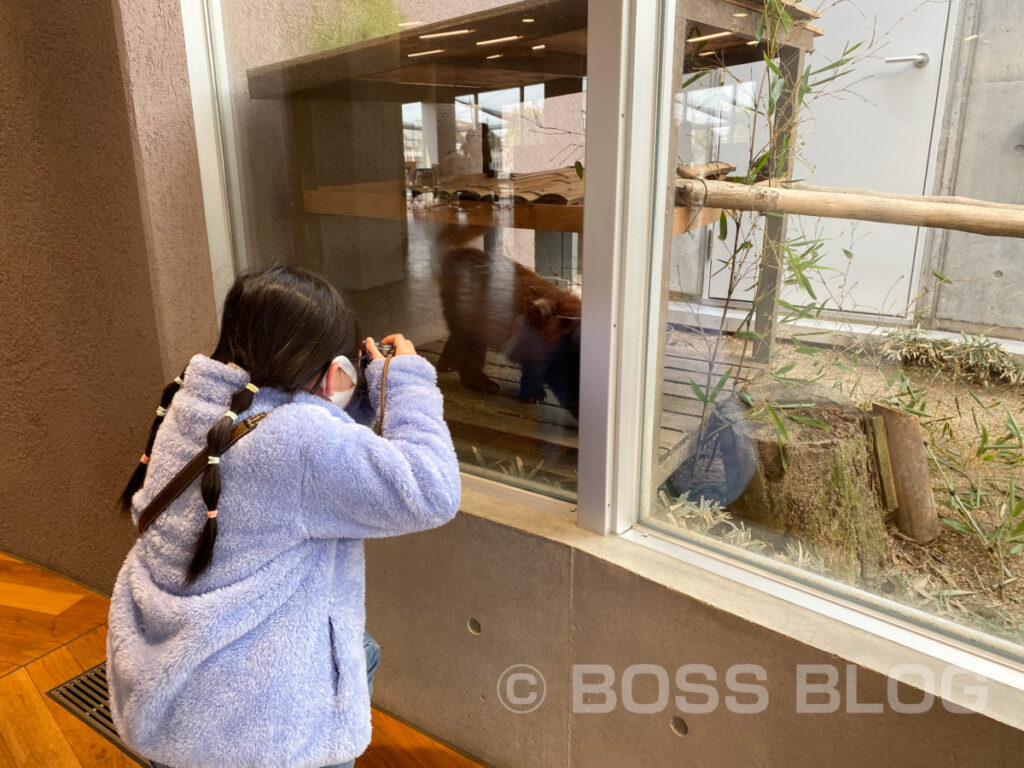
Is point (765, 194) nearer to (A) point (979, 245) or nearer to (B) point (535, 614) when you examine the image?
(A) point (979, 245)

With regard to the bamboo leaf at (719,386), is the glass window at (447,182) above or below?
above

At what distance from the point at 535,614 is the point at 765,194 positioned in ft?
2.73

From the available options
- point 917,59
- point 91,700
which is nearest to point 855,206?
point 917,59

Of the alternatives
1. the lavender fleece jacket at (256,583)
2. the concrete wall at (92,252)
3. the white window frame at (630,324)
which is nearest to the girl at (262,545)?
the lavender fleece jacket at (256,583)

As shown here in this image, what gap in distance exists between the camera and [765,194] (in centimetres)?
115

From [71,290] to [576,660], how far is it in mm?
1499

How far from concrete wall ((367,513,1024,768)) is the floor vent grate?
62cm

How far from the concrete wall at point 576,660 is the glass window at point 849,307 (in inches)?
5.8

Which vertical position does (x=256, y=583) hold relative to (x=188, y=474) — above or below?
below

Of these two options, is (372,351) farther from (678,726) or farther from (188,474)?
(678,726)

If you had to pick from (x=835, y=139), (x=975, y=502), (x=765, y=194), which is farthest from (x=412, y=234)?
(x=975, y=502)

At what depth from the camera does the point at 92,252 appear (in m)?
1.80

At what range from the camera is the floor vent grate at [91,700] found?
1757 millimetres

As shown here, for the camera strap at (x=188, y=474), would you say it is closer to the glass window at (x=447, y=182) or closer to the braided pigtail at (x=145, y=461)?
the braided pigtail at (x=145, y=461)
